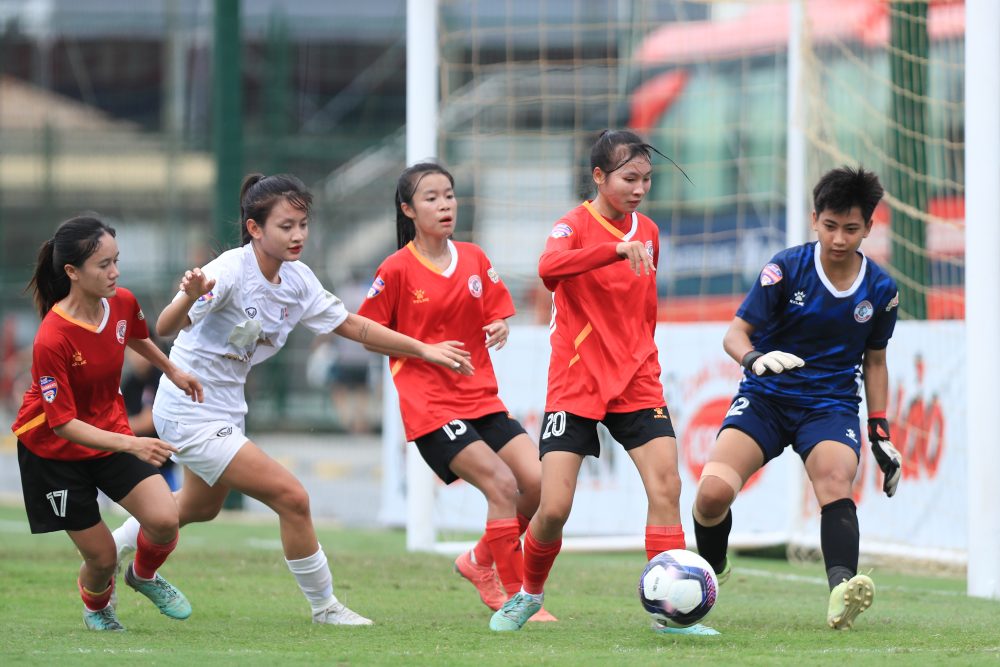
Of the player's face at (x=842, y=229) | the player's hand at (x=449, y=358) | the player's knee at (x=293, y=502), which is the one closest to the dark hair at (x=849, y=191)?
the player's face at (x=842, y=229)

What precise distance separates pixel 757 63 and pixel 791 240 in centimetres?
530

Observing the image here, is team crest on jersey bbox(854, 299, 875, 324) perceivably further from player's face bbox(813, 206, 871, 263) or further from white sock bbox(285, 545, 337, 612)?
white sock bbox(285, 545, 337, 612)

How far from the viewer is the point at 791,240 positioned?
33.8 feet

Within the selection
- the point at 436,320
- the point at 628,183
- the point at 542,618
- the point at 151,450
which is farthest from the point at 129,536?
the point at 628,183

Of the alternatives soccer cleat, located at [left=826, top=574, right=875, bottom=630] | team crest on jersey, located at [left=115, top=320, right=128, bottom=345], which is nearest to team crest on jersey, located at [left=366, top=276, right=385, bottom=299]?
team crest on jersey, located at [left=115, top=320, right=128, bottom=345]

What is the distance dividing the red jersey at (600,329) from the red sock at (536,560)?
532mm

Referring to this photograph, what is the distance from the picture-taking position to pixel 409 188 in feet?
22.1

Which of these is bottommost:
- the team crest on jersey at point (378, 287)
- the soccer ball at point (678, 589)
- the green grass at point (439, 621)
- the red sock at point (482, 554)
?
the green grass at point (439, 621)

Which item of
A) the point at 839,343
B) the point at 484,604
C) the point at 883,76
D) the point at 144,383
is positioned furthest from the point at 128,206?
the point at 839,343

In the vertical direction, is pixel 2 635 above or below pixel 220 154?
below

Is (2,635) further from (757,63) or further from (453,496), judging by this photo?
(757,63)

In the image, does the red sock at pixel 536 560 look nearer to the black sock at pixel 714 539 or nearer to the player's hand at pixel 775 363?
the black sock at pixel 714 539

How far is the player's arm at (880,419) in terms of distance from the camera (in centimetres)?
610

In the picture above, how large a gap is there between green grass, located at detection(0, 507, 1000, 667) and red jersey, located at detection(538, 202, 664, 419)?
925 millimetres
